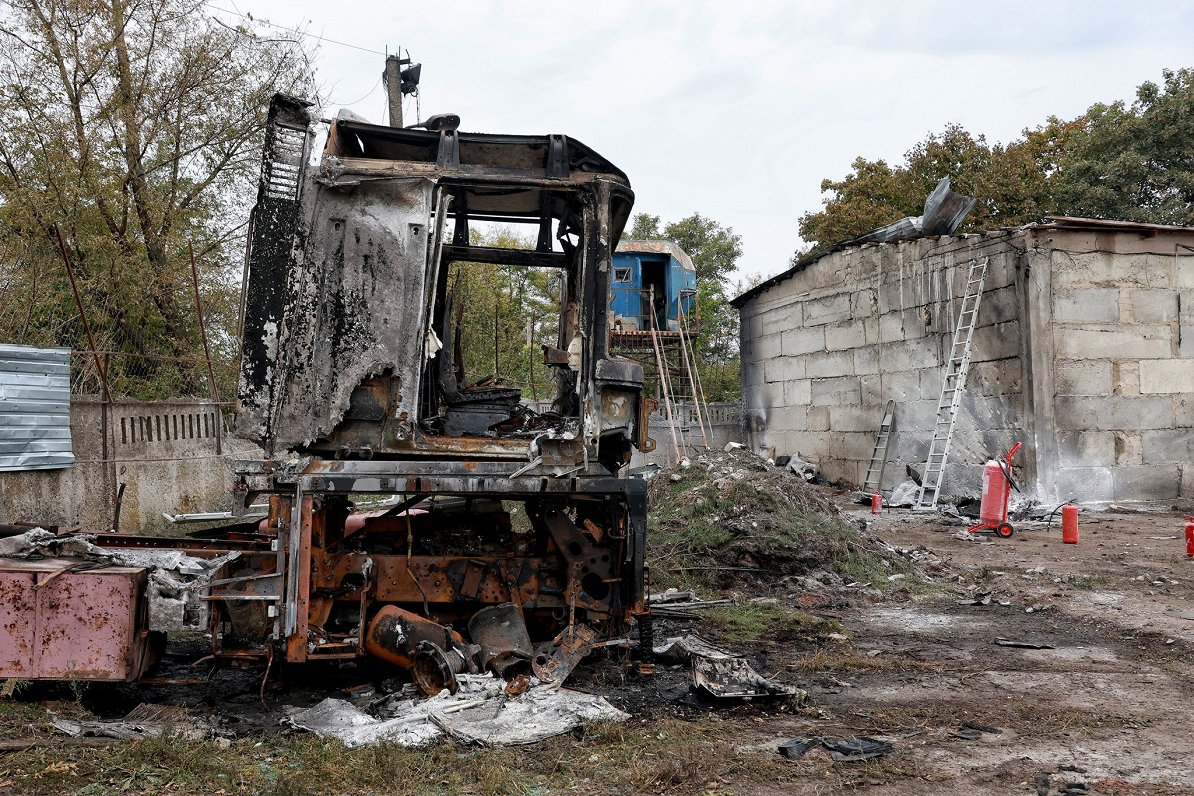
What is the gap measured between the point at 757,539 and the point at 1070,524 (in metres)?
4.14

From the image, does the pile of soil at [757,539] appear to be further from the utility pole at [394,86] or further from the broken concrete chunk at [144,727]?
the utility pole at [394,86]

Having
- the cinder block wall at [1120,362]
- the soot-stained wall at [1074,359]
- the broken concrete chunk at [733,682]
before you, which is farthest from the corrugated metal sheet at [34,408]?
the cinder block wall at [1120,362]

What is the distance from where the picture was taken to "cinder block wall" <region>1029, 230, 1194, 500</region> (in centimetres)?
1295

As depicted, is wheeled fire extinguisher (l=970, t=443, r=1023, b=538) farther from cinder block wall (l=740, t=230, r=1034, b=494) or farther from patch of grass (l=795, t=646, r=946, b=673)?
patch of grass (l=795, t=646, r=946, b=673)

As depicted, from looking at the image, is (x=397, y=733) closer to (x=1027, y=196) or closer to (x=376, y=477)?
(x=376, y=477)

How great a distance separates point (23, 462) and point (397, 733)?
6.63 metres

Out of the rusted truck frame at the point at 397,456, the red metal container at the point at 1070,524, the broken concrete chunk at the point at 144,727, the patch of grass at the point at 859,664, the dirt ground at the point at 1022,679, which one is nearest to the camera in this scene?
the dirt ground at the point at 1022,679

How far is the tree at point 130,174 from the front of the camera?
11.6 meters

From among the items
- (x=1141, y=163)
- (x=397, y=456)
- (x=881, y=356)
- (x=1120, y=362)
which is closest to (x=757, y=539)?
(x=397, y=456)

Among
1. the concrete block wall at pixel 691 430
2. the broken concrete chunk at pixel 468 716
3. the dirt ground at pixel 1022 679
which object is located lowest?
the dirt ground at pixel 1022 679

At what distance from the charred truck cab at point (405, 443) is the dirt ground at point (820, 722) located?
565mm

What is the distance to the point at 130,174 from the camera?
13031 mm

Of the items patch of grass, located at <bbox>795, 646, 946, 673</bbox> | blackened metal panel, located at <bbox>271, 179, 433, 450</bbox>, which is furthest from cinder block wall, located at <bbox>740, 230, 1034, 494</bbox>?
blackened metal panel, located at <bbox>271, 179, 433, 450</bbox>

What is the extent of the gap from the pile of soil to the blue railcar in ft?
44.0
